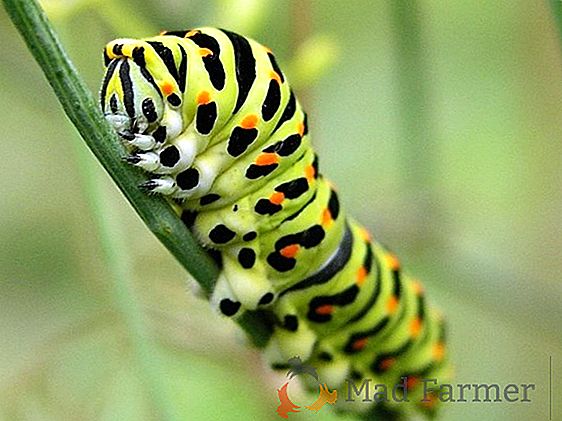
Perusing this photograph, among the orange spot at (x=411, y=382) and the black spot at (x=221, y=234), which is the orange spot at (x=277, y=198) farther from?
the orange spot at (x=411, y=382)

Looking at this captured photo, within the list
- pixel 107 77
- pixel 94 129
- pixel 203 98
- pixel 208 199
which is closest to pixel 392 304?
pixel 208 199

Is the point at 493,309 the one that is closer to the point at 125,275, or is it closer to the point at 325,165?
the point at 325,165

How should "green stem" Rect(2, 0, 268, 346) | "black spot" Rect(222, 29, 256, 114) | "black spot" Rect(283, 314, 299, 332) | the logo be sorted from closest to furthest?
"green stem" Rect(2, 0, 268, 346) → "black spot" Rect(222, 29, 256, 114) → "black spot" Rect(283, 314, 299, 332) → the logo

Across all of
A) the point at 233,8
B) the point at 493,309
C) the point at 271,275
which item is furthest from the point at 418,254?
the point at 271,275

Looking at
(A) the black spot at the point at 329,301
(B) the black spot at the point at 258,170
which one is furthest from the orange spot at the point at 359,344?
(B) the black spot at the point at 258,170

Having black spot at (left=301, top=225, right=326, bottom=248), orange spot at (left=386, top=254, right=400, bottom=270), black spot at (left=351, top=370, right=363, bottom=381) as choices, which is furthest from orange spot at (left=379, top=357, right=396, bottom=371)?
black spot at (left=301, top=225, right=326, bottom=248)

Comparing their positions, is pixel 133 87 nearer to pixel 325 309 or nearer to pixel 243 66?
pixel 243 66

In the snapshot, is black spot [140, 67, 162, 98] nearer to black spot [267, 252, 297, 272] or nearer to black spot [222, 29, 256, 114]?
black spot [222, 29, 256, 114]
